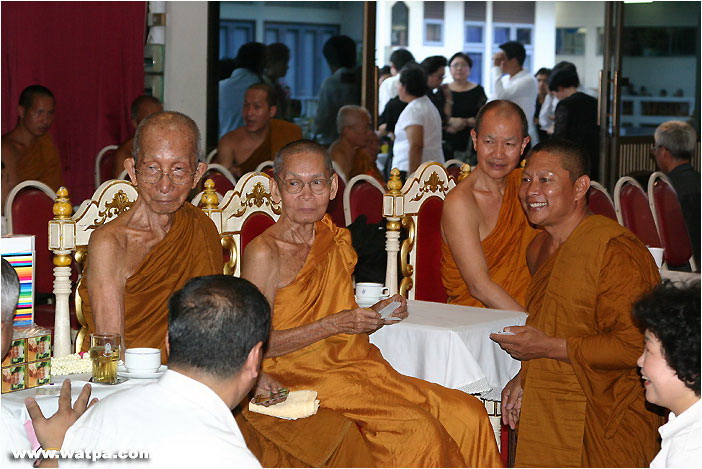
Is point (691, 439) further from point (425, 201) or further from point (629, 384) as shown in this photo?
point (425, 201)

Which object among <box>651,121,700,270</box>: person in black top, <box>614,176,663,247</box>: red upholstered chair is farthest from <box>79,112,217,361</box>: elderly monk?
<box>651,121,700,270</box>: person in black top

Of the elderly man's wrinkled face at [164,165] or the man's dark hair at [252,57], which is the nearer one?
the elderly man's wrinkled face at [164,165]

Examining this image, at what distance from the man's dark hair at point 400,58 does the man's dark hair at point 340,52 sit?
41cm

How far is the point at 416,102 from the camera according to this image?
7383mm

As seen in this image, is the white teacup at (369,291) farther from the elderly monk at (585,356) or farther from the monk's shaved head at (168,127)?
the monk's shaved head at (168,127)

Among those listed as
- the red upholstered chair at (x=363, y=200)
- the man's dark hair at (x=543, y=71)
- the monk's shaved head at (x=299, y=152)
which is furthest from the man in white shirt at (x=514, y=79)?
the monk's shaved head at (x=299, y=152)

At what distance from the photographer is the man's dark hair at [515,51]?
29.0 feet

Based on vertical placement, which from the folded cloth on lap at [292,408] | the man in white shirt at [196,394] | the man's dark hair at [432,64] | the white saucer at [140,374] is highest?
the man's dark hair at [432,64]

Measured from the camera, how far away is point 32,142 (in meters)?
6.25

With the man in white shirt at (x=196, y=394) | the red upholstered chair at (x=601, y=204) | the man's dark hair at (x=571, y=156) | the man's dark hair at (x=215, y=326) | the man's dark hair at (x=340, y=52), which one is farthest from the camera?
the man's dark hair at (x=340, y=52)

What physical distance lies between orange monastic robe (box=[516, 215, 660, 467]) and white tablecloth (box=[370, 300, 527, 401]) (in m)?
0.11

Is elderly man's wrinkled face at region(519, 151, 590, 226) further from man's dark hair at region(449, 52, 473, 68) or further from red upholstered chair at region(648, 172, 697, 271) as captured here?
man's dark hair at region(449, 52, 473, 68)

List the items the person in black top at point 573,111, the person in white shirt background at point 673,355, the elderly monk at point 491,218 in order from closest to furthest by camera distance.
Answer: the person in white shirt background at point 673,355, the elderly monk at point 491,218, the person in black top at point 573,111

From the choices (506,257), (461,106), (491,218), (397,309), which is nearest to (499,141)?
(491,218)
